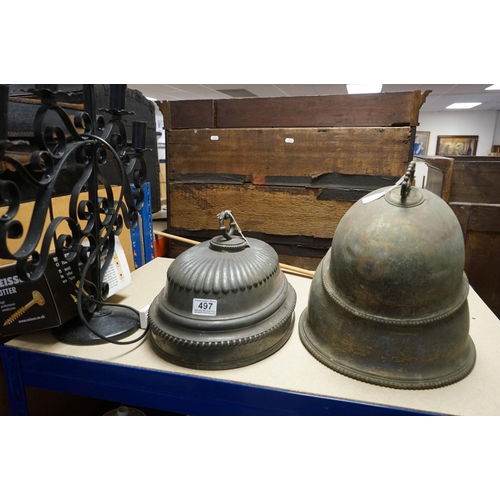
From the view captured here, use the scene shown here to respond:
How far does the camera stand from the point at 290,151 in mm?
1589

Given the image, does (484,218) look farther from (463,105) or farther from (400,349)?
(463,105)

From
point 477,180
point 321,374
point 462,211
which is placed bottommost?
point 321,374

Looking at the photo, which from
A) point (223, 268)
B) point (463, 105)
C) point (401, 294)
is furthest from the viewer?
point (463, 105)

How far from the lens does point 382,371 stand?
888mm

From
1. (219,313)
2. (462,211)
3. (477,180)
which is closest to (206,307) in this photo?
(219,313)

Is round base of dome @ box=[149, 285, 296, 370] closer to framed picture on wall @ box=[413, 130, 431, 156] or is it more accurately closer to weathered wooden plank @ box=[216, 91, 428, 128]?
weathered wooden plank @ box=[216, 91, 428, 128]

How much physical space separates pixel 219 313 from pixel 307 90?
498 centimetres

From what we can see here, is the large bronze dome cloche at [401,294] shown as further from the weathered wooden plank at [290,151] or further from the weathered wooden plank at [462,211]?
the weathered wooden plank at [462,211]

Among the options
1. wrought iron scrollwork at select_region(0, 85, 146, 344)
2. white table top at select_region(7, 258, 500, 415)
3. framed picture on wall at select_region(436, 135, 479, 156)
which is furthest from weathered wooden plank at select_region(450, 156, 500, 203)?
framed picture on wall at select_region(436, 135, 479, 156)

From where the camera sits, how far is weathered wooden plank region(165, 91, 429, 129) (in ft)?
4.69

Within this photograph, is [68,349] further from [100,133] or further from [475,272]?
[475,272]

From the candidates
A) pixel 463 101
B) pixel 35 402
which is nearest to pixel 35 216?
pixel 35 402

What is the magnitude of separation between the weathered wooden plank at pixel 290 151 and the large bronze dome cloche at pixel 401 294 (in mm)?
614

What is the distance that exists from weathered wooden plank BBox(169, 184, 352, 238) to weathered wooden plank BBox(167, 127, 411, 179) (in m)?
0.08
